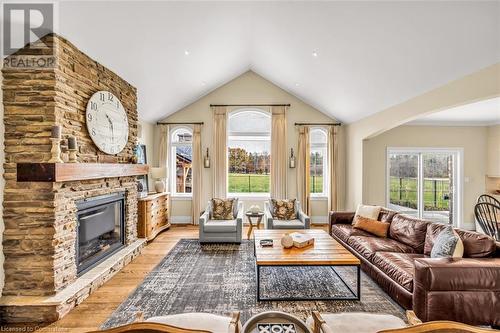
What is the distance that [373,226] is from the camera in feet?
13.6

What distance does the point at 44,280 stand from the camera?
2.65 meters

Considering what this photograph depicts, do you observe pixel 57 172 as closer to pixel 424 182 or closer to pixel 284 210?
pixel 284 210

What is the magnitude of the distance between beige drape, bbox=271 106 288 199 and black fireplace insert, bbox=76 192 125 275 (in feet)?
11.6

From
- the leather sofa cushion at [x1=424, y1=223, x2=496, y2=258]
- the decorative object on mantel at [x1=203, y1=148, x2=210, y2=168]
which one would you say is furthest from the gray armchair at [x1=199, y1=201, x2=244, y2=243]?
the leather sofa cushion at [x1=424, y1=223, x2=496, y2=258]

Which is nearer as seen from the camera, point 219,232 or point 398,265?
point 398,265

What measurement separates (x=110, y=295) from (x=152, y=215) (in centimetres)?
228

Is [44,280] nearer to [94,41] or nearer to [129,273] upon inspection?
[129,273]

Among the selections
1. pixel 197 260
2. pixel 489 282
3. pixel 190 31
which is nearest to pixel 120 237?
pixel 197 260

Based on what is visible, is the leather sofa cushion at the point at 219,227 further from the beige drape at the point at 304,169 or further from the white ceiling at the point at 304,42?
the white ceiling at the point at 304,42

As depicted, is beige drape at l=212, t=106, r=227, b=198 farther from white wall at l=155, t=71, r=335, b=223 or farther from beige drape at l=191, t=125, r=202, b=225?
beige drape at l=191, t=125, r=202, b=225

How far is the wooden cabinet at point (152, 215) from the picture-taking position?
195 inches

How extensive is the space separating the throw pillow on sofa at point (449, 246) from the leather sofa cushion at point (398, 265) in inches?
10.4

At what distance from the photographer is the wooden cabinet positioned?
16.3 feet

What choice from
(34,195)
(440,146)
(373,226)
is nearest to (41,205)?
(34,195)
